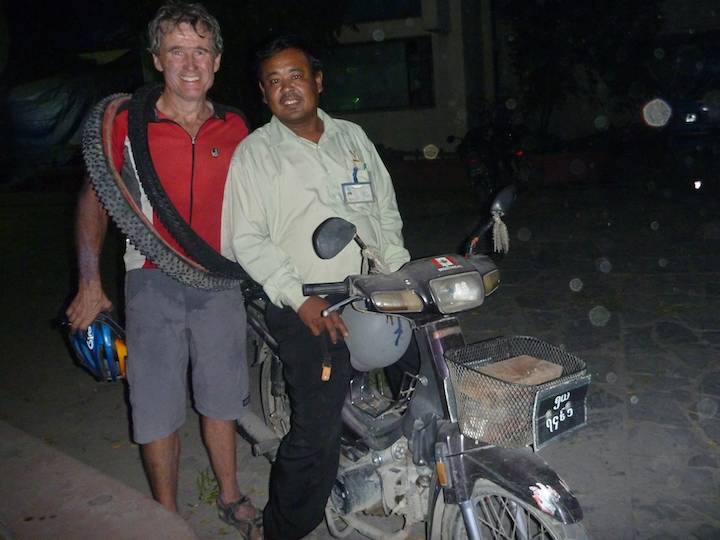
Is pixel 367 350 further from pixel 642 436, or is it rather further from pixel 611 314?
pixel 611 314

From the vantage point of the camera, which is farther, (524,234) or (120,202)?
(524,234)

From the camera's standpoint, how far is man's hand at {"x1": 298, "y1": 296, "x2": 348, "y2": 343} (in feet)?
8.32

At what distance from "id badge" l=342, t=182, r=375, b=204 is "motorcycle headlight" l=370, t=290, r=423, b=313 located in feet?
1.94

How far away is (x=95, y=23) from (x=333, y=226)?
18.8 metres

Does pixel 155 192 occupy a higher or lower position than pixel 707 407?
higher

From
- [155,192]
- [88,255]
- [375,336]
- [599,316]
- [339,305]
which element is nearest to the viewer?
[339,305]

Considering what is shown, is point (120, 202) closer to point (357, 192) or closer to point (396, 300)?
point (357, 192)

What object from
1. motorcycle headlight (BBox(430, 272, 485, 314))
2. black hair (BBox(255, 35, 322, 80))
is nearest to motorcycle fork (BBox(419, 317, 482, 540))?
motorcycle headlight (BBox(430, 272, 485, 314))

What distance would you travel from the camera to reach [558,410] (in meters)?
2.12

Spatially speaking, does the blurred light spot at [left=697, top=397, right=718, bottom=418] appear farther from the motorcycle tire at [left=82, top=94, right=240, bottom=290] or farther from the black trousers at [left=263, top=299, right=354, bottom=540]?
the motorcycle tire at [left=82, top=94, right=240, bottom=290]

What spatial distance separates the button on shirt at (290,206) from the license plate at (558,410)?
0.91m

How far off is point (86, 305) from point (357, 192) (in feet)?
4.04

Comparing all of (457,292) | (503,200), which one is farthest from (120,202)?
(503,200)

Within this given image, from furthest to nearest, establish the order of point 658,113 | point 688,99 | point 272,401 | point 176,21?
point 658,113
point 688,99
point 272,401
point 176,21
